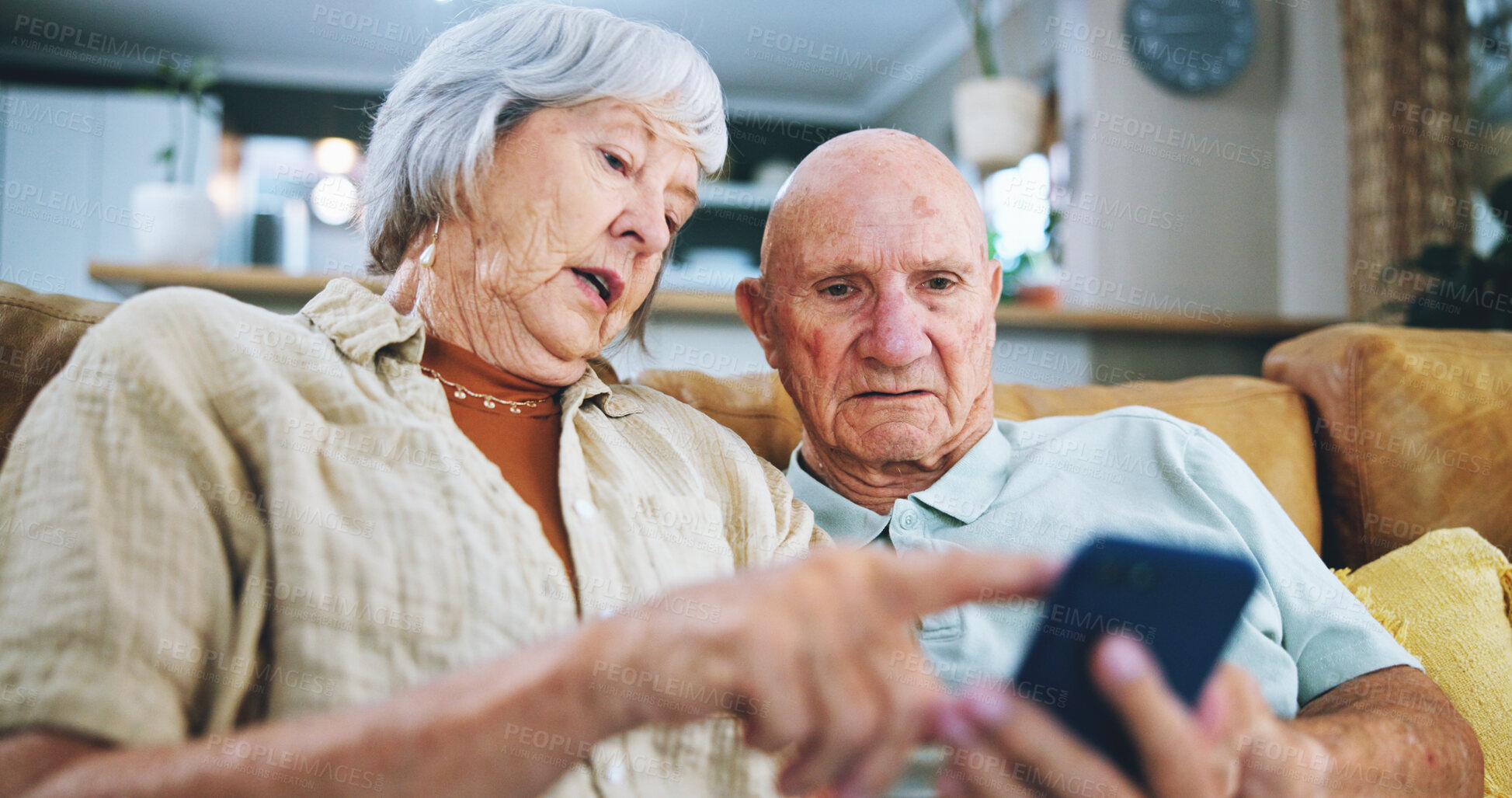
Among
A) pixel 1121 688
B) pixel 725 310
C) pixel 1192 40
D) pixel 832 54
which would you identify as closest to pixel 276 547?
pixel 1121 688

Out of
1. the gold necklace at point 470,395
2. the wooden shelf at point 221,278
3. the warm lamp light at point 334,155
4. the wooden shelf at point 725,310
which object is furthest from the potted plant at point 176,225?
the warm lamp light at point 334,155

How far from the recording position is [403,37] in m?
5.46

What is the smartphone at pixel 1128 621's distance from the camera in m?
0.53

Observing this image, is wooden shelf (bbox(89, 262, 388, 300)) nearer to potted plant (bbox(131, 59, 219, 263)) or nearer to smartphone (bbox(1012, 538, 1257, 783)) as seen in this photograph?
potted plant (bbox(131, 59, 219, 263))

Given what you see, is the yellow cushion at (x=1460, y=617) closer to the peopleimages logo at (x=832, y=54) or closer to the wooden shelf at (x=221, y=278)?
the wooden shelf at (x=221, y=278)

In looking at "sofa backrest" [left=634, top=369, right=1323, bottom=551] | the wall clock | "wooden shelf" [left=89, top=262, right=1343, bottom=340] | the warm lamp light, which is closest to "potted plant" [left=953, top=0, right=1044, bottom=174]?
the wall clock

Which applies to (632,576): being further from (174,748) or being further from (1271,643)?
(1271,643)

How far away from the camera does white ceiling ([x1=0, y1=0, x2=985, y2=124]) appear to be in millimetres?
5141

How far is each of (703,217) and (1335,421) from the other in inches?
219

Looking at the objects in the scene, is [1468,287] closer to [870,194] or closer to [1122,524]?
A: [1122,524]

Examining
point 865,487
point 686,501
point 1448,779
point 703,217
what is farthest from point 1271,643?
point 703,217

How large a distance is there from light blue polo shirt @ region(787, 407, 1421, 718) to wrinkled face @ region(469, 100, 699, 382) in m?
0.42

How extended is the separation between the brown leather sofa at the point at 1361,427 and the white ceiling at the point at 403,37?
11.9 ft

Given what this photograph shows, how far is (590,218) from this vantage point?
1041mm
